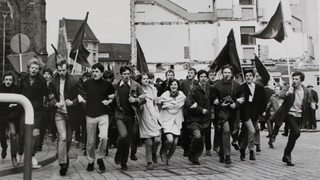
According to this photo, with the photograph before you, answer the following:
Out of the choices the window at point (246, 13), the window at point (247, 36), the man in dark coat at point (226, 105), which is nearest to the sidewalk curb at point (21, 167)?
the man in dark coat at point (226, 105)

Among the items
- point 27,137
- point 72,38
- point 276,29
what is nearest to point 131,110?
point 276,29

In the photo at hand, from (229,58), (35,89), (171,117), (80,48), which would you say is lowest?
(171,117)

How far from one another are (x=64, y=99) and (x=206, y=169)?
3027 mm

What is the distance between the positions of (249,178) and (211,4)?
32495 mm

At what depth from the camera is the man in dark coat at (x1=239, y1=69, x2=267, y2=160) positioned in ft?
32.8

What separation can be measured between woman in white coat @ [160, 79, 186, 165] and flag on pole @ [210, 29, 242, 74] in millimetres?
2134

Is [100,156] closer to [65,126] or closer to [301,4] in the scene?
[65,126]

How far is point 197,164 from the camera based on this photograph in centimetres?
923

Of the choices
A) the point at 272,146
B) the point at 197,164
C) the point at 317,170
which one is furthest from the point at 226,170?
the point at 272,146

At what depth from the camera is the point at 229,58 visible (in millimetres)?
11547

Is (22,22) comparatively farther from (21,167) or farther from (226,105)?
(226,105)

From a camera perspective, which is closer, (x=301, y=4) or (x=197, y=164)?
(x=197, y=164)

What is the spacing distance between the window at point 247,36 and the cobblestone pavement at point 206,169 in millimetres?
26039

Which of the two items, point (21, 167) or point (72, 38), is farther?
point (72, 38)
